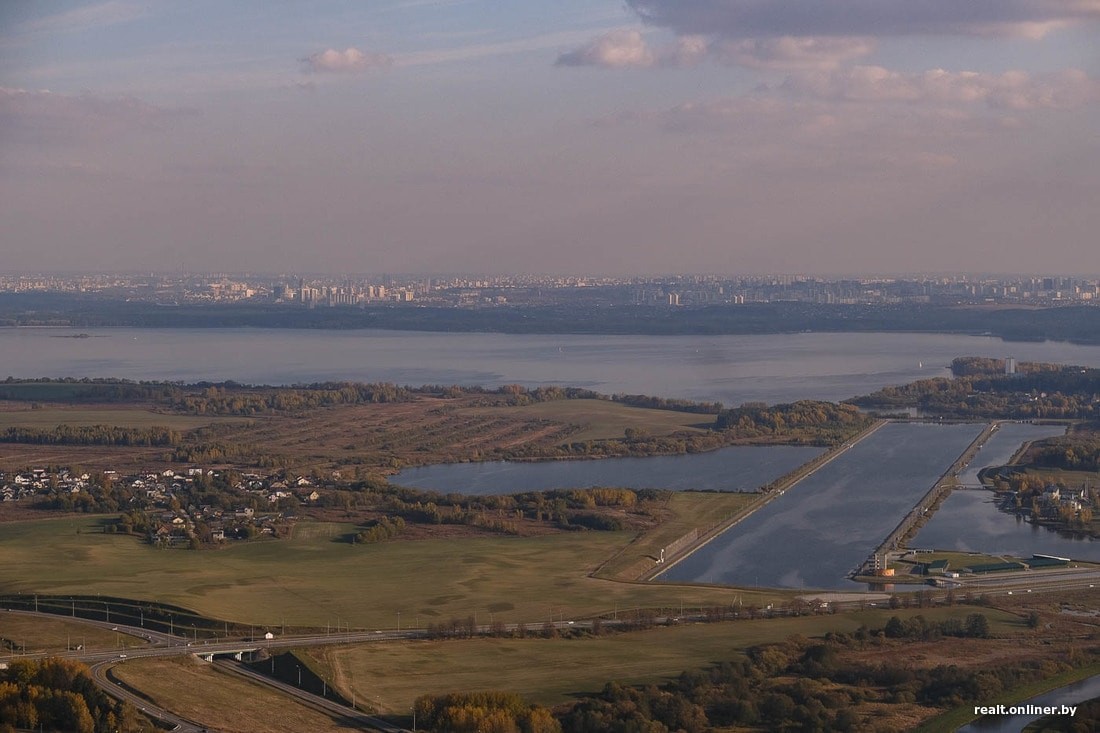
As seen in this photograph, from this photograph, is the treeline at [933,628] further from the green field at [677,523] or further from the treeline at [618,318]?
the treeline at [618,318]

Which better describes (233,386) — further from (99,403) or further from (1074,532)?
(1074,532)

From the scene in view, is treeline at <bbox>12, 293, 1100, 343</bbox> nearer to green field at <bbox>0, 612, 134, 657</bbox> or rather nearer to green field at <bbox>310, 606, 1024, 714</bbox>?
green field at <bbox>310, 606, 1024, 714</bbox>

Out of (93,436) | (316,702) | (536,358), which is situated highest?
(536,358)

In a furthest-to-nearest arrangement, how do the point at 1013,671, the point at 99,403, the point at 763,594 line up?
1. the point at 99,403
2. the point at 763,594
3. the point at 1013,671

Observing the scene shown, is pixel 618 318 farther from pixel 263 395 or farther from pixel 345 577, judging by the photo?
pixel 345 577

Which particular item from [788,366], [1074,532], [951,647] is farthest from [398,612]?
[788,366]

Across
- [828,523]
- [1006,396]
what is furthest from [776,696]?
[1006,396]

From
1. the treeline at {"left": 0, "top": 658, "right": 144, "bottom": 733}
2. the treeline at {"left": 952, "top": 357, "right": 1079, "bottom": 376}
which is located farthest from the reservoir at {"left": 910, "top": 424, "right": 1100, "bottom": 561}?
the treeline at {"left": 952, "top": 357, "right": 1079, "bottom": 376}
